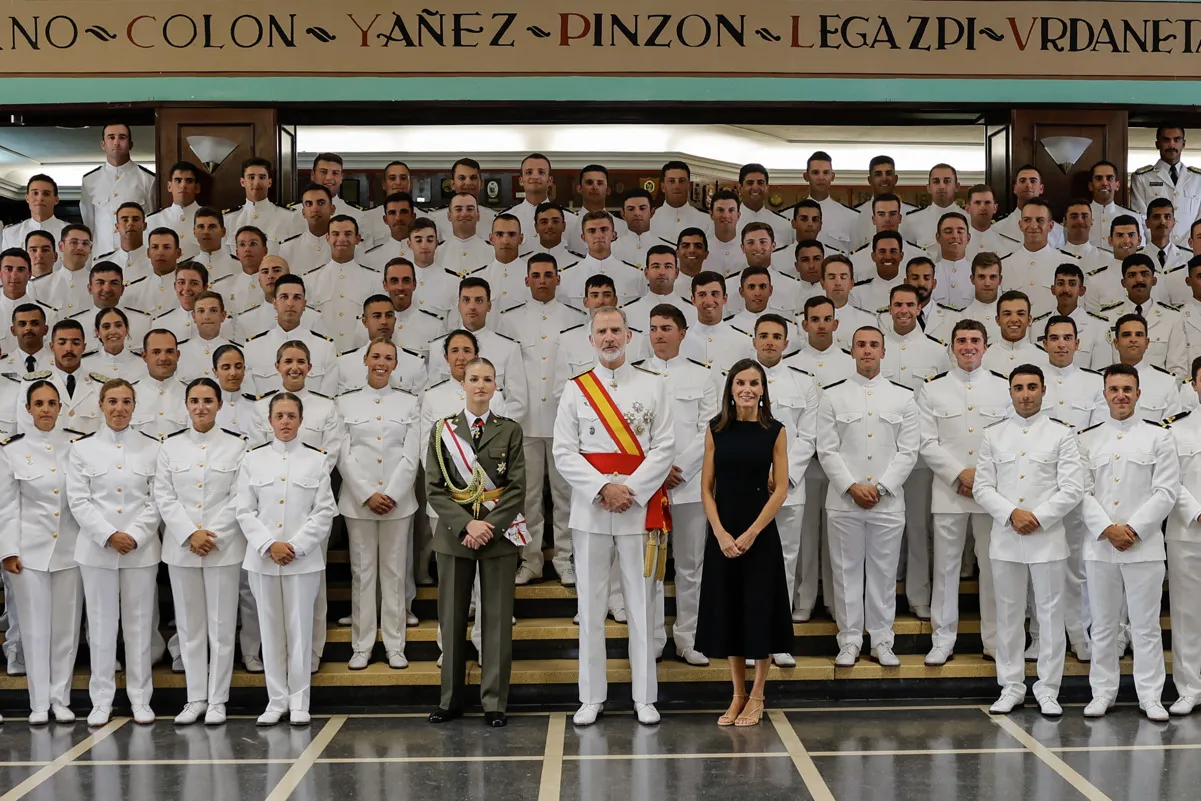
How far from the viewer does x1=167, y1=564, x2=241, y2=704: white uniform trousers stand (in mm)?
6336

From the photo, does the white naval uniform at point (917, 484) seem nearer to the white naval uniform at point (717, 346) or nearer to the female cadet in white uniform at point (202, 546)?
the white naval uniform at point (717, 346)

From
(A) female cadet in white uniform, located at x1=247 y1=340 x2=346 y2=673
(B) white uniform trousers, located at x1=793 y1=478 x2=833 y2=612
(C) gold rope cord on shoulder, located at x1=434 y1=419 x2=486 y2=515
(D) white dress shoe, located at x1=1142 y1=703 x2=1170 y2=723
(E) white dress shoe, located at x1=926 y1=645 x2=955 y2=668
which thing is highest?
(A) female cadet in white uniform, located at x1=247 y1=340 x2=346 y2=673

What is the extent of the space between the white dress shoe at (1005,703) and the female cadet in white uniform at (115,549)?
12.7 feet

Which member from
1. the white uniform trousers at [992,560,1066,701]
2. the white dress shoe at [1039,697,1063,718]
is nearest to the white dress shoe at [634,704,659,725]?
the white uniform trousers at [992,560,1066,701]

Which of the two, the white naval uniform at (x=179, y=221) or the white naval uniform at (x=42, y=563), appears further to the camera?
the white naval uniform at (x=179, y=221)

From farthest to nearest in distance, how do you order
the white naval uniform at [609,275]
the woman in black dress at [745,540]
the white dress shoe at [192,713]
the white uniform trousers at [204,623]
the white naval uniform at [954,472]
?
the white naval uniform at [609,275]
the white naval uniform at [954,472]
the white uniform trousers at [204,623]
the white dress shoe at [192,713]
the woman in black dress at [745,540]

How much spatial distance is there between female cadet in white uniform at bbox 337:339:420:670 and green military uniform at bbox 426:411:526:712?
1.66 ft

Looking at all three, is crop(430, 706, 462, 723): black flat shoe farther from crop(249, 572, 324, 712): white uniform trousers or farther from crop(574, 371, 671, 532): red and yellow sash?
crop(574, 371, 671, 532): red and yellow sash

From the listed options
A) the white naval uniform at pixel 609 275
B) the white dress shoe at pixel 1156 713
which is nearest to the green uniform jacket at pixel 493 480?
the white naval uniform at pixel 609 275

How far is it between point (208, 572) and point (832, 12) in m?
6.02

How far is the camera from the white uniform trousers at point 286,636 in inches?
246

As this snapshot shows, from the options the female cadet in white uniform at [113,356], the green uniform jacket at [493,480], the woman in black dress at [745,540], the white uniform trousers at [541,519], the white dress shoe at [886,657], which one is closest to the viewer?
the woman in black dress at [745,540]

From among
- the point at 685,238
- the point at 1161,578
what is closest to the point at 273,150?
the point at 685,238

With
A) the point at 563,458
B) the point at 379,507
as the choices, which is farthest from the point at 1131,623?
Answer: the point at 379,507
